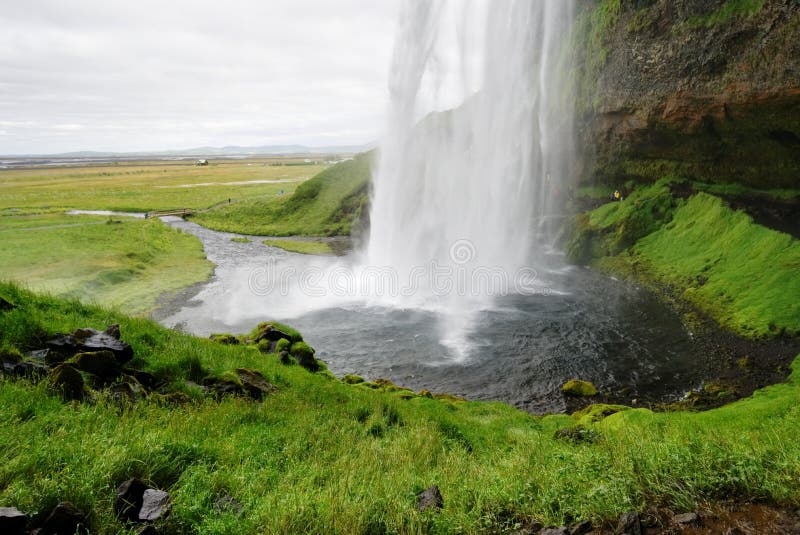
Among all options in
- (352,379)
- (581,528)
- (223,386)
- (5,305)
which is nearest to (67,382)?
(223,386)

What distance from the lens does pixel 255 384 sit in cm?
1137

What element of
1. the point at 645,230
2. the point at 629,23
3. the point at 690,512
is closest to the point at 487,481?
the point at 690,512

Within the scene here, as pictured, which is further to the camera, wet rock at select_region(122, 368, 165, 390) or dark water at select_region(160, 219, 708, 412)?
dark water at select_region(160, 219, 708, 412)

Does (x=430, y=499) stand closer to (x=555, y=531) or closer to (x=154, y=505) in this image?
(x=555, y=531)

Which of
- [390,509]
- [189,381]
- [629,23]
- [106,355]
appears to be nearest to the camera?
[390,509]

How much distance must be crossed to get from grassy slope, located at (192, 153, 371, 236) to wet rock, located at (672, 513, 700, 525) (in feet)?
170

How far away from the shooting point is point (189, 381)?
1078 centimetres

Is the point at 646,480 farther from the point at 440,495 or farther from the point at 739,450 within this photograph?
the point at 440,495

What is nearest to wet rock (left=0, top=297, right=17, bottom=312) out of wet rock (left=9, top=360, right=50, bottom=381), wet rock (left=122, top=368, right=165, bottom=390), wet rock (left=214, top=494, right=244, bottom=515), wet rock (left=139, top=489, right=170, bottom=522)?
wet rock (left=9, top=360, right=50, bottom=381)

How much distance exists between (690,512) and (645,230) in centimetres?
3617

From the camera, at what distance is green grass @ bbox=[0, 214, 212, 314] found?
28.7 meters

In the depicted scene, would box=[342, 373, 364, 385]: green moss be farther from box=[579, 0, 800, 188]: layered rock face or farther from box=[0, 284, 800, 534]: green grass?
box=[579, 0, 800, 188]: layered rock face

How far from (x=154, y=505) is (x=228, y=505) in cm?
84

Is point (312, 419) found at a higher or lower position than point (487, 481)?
lower
